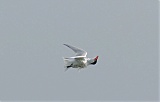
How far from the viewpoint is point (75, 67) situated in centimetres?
6394

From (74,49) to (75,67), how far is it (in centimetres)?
89

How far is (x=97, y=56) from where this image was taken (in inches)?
2525

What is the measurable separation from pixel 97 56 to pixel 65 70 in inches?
55.4

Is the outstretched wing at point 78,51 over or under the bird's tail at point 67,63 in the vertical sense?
over

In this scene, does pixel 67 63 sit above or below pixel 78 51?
below

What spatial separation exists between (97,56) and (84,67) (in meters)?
0.71

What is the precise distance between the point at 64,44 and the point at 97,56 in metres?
1.25

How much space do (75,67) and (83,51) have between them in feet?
3.22

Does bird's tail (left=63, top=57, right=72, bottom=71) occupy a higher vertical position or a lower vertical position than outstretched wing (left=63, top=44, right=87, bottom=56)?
lower

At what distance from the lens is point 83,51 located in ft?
212

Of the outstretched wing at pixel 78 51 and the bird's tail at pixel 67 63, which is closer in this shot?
the bird's tail at pixel 67 63

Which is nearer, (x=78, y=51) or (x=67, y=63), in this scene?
(x=67, y=63)

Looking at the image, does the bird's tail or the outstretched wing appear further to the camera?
the outstretched wing

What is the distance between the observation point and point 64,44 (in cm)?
6400
